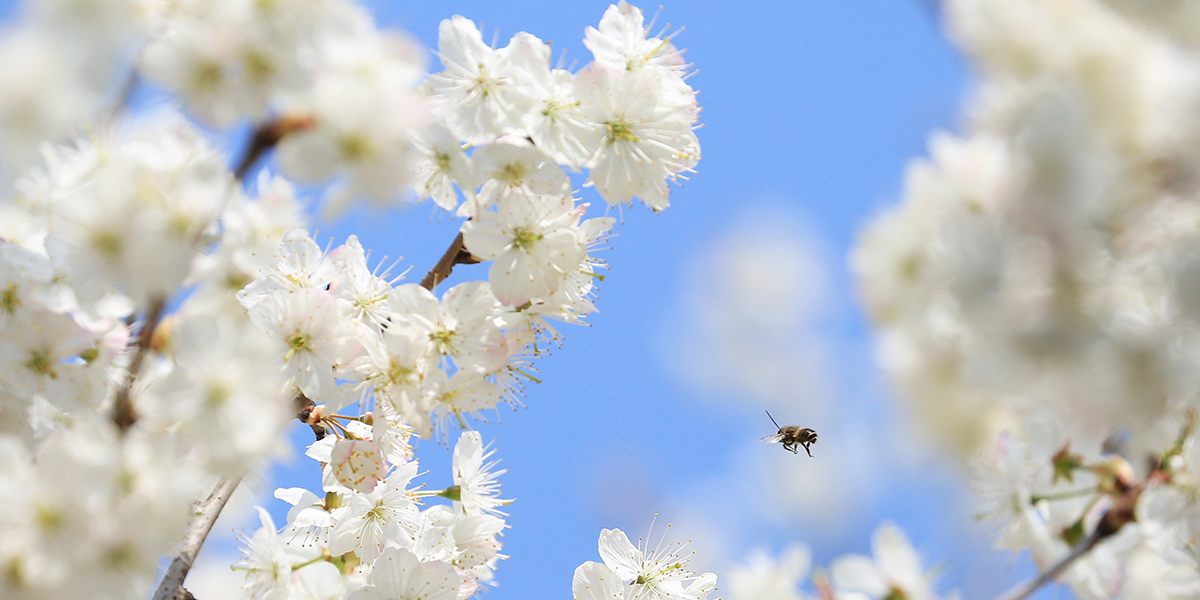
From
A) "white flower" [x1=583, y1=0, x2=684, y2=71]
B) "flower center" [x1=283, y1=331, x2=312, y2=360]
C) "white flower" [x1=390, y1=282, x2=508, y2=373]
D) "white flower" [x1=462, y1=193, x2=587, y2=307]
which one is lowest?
"flower center" [x1=283, y1=331, x2=312, y2=360]

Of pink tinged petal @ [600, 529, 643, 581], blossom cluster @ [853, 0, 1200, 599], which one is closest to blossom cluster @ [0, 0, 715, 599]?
pink tinged petal @ [600, 529, 643, 581]

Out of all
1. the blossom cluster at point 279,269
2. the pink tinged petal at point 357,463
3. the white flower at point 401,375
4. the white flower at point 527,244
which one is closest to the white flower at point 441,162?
the blossom cluster at point 279,269

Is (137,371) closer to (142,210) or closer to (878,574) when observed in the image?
(142,210)

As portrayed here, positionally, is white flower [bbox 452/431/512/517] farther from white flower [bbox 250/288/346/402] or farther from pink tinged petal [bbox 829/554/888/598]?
pink tinged petal [bbox 829/554/888/598]

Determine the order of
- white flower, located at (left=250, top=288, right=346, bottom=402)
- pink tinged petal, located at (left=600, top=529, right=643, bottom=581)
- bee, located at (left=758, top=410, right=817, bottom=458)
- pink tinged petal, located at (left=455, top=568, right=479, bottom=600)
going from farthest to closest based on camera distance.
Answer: bee, located at (left=758, top=410, right=817, bottom=458) → pink tinged petal, located at (left=600, top=529, right=643, bottom=581) → pink tinged petal, located at (left=455, top=568, right=479, bottom=600) → white flower, located at (left=250, top=288, right=346, bottom=402)

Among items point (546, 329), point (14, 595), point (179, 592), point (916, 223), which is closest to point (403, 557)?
point (179, 592)

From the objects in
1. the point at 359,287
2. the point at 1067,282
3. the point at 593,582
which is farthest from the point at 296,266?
the point at 1067,282

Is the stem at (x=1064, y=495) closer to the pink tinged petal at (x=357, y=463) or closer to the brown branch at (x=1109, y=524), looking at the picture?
the brown branch at (x=1109, y=524)
